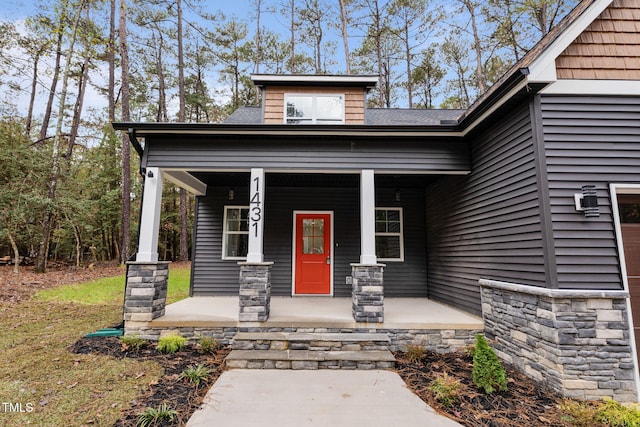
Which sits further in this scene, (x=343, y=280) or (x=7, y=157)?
(x=7, y=157)

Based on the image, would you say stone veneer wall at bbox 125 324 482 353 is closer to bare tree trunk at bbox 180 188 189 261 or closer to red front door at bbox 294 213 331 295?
red front door at bbox 294 213 331 295

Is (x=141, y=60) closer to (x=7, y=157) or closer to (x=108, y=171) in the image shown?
(x=108, y=171)

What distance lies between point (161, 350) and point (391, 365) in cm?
311

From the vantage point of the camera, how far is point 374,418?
2.51 meters

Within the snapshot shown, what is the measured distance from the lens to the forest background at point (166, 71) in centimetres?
966

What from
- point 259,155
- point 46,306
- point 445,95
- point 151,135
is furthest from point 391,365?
point 445,95

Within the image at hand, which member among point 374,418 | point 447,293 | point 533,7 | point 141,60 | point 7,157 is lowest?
point 374,418

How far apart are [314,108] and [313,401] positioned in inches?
206

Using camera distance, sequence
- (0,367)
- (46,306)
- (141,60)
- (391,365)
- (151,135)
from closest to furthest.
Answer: (0,367)
(391,365)
(151,135)
(46,306)
(141,60)

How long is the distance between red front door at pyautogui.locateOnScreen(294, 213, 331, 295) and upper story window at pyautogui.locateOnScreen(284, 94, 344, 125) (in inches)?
84.2

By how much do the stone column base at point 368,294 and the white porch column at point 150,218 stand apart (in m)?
3.17

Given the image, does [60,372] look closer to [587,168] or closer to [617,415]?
[617,415]

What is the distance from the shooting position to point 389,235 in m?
6.77

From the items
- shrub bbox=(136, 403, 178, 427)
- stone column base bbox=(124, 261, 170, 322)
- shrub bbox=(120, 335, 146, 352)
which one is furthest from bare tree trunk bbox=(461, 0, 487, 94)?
shrub bbox=(136, 403, 178, 427)
